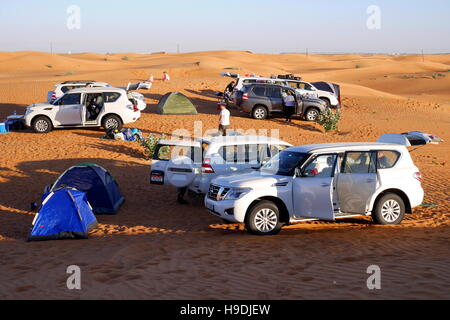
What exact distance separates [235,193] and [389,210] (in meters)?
2.93

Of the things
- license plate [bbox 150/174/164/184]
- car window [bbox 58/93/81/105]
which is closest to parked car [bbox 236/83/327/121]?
car window [bbox 58/93/81/105]

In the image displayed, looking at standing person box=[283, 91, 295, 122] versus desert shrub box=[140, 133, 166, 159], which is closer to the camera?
desert shrub box=[140, 133, 166, 159]

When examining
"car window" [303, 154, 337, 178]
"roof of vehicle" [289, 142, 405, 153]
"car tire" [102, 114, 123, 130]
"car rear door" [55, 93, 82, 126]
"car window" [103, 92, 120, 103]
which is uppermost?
"car window" [103, 92, 120, 103]

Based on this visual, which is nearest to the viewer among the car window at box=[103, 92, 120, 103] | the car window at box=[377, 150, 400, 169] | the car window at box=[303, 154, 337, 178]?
the car window at box=[303, 154, 337, 178]

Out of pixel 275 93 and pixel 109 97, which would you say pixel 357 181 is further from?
pixel 275 93

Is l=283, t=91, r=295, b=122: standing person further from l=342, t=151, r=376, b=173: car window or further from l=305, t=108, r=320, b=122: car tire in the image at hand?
l=342, t=151, r=376, b=173: car window

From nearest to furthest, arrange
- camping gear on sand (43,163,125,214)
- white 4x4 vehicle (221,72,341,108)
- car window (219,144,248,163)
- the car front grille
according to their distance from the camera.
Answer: the car front grille, car window (219,144,248,163), camping gear on sand (43,163,125,214), white 4x4 vehicle (221,72,341,108)

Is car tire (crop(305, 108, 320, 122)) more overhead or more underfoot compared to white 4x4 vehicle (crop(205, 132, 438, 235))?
more overhead

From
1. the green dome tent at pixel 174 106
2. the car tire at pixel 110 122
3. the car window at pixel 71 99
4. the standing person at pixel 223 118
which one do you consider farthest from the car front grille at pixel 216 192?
the green dome tent at pixel 174 106

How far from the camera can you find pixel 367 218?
10992mm

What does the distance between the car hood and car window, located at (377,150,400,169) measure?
182 cm

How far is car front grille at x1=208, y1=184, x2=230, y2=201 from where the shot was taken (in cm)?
988

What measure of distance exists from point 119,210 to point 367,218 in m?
5.62
